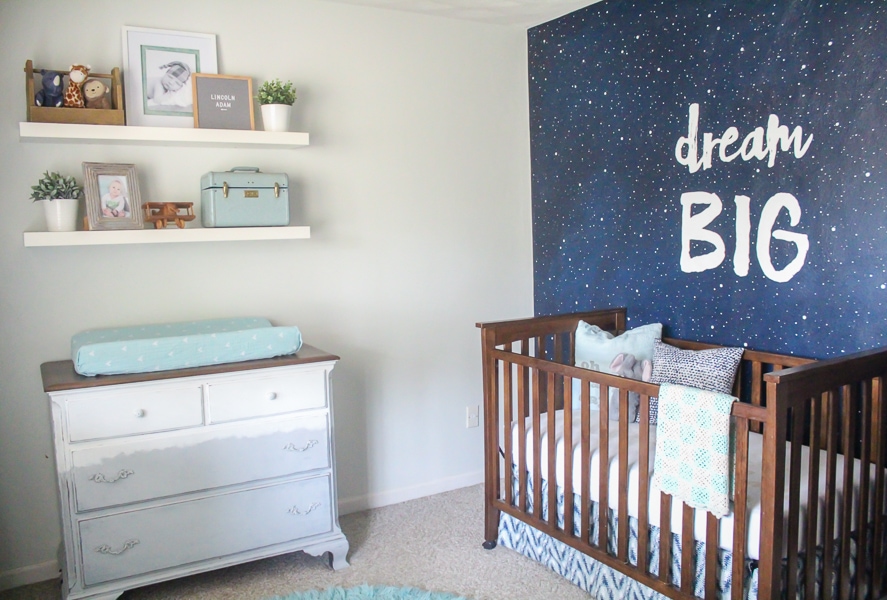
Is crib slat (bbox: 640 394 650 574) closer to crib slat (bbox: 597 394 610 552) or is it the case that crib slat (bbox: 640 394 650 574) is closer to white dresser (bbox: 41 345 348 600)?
crib slat (bbox: 597 394 610 552)

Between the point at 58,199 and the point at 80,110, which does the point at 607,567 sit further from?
the point at 80,110

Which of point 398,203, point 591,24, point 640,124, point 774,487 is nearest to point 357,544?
point 398,203

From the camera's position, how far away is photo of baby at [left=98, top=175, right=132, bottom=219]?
7.82 feet

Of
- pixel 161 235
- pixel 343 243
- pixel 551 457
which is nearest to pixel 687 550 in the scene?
pixel 551 457

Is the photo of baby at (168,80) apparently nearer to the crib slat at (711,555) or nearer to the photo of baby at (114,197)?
the photo of baby at (114,197)

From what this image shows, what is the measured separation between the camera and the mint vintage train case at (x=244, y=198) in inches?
98.0

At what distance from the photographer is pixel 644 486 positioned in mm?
1984

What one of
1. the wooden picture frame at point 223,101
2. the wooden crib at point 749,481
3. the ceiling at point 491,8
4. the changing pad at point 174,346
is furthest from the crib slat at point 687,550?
the ceiling at point 491,8

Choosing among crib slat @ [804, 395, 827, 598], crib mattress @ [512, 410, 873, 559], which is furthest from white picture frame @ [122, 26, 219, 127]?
crib slat @ [804, 395, 827, 598]

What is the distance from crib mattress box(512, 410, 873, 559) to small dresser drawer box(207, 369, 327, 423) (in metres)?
0.73

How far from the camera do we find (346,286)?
117 inches

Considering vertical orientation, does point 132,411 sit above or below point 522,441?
above

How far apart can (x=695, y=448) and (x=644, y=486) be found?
0.82 ft

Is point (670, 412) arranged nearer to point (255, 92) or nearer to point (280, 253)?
point (280, 253)
